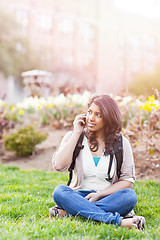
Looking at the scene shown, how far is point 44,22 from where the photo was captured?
30391mm

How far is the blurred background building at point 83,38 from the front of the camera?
1178 inches

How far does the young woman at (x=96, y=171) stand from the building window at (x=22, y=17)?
28213 millimetres

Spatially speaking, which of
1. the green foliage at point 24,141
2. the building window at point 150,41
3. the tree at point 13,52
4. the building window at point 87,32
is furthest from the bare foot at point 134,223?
the building window at point 150,41

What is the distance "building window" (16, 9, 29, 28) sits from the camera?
29495 mm

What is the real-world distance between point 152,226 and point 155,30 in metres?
33.7

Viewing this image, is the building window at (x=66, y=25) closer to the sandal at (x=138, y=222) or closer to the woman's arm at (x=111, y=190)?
the woman's arm at (x=111, y=190)

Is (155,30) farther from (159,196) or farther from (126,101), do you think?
(159,196)

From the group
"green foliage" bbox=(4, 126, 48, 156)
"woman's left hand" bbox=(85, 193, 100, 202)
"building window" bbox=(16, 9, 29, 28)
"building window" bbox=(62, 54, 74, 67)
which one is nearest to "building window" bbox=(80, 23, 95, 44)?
"building window" bbox=(62, 54, 74, 67)

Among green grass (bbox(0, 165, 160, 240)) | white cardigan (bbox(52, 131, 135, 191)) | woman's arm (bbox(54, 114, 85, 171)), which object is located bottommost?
green grass (bbox(0, 165, 160, 240))

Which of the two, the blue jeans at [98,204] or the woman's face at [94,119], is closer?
the blue jeans at [98,204]

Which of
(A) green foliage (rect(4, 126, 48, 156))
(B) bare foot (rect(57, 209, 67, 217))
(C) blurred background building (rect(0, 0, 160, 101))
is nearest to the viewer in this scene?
(B) bare foot (rect(57, 209, 67, 217))

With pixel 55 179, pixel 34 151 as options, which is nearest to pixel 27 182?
pixel 55 179

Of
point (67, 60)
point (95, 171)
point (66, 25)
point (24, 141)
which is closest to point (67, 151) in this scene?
point (95, 171)

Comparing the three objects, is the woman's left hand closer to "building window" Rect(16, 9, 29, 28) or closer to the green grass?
the green grass
